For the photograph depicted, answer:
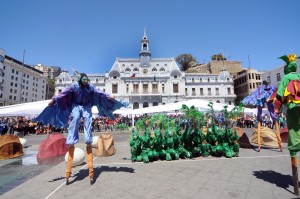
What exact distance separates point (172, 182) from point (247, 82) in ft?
184

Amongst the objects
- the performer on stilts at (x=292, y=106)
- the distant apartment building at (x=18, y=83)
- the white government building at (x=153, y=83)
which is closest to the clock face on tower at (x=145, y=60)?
the white government building at (x=153, y=83)

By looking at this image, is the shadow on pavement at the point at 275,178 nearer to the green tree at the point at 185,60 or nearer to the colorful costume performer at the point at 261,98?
the colorful costume performer at the point at 261,98

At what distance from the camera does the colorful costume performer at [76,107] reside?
4.53m

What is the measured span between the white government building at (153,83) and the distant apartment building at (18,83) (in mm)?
12432

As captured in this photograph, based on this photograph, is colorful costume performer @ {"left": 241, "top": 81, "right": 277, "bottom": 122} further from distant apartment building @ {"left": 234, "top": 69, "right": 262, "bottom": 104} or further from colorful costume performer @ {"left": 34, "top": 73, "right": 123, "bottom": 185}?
distant apartment building @ {"left": 234, "top": 69, "right": 262, "bottom": 104}

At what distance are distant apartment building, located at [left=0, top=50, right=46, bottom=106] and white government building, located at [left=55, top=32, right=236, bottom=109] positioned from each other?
1243 cm

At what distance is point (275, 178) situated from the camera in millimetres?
4230

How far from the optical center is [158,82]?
54.9 metres

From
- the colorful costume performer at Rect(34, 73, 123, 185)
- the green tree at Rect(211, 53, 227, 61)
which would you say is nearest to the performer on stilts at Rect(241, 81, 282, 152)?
the colorful costume performer at Rect(34, 73, 123, 185)

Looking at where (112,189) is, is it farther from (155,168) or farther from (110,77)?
(110,77)

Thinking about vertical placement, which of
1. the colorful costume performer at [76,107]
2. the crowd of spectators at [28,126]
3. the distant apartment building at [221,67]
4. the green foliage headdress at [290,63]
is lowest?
the crowd of spectators at [28,126]

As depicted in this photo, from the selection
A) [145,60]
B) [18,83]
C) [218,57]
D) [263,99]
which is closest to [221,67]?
[218,57]

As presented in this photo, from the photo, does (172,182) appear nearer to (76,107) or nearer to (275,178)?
(275,178)

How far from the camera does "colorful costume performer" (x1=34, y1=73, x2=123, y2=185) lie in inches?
178
